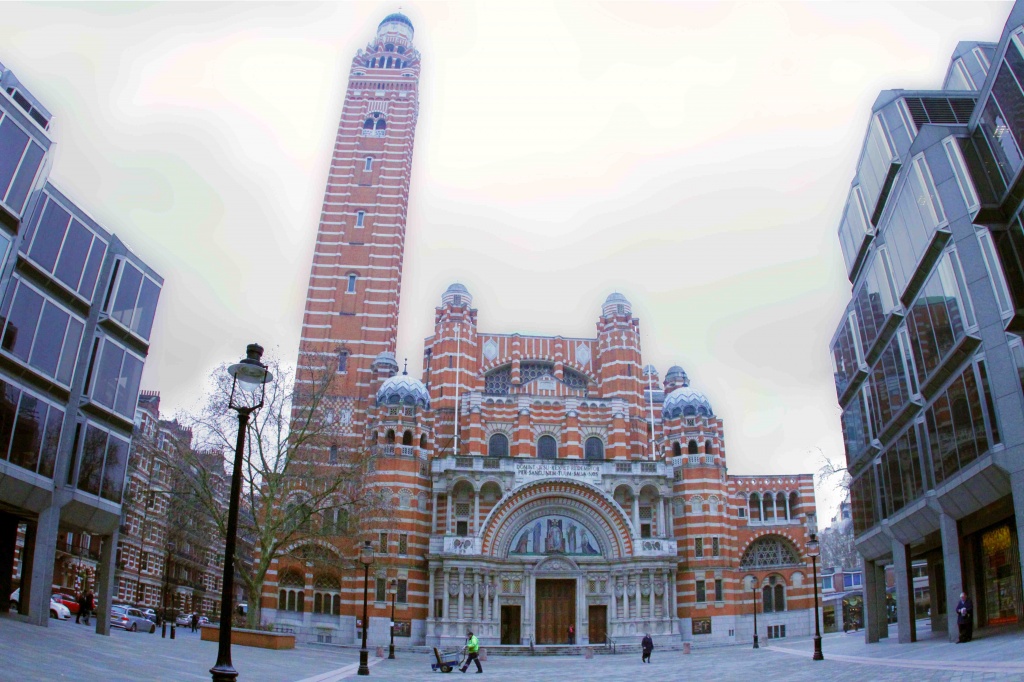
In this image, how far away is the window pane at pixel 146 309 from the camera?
32188 mm

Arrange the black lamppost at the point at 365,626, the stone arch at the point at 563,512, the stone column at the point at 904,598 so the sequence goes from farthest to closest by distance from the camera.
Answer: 1. the stone arch at the point at 563,512
2. the stone column at the point at 904,598
3. the black lamppost at the point at 365,626

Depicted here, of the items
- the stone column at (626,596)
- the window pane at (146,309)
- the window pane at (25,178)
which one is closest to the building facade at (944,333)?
the stone column at (626,596)

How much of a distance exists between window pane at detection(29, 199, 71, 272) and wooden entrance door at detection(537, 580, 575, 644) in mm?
34303

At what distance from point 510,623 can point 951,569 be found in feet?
99.7

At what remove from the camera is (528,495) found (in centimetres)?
5194

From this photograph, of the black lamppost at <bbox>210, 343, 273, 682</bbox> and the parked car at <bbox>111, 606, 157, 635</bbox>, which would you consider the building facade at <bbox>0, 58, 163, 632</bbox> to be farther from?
the black lamppost at <bbox>210, 343, 273, 682</bbox>

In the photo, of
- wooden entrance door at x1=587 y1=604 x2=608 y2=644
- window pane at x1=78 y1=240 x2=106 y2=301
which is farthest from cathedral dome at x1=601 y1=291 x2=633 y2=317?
window pane at x1=78 y1=240 x2=106 y2=301

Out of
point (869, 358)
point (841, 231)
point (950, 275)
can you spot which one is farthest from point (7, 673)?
point (841, 231)

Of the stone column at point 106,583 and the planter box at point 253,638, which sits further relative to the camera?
the planter box at point 253,638

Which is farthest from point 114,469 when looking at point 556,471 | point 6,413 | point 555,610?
point 555,610

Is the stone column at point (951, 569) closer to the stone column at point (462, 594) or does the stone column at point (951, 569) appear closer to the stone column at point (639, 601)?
the stone column at point (639, 601)

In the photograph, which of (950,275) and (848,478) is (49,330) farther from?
(848,478)

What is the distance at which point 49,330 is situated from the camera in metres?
27.2

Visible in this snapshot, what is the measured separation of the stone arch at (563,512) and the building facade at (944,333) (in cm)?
1784
